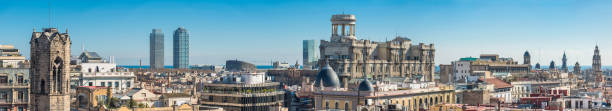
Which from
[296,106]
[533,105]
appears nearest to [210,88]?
[296,106]

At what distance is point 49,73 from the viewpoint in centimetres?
8894

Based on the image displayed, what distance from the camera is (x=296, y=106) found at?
134 metres

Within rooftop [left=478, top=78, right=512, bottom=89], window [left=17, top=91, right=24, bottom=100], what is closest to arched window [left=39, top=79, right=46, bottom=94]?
window [left=17, top=91, right=24, bottom=100]

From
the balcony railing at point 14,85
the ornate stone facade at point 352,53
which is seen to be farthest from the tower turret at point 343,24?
the balcony railing at point 14,85

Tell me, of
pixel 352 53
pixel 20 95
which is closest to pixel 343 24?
pixel 352 53

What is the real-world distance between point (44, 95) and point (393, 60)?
125 meters

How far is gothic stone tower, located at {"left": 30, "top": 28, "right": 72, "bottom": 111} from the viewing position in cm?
8862

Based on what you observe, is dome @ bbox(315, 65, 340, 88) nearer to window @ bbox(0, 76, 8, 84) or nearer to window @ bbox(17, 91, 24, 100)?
window @ bbox(17, 91, 24, 100)

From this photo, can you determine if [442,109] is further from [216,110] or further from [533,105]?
[216,110]

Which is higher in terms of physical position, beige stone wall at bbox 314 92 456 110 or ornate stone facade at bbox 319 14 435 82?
ornate stone facade at bbox 319 14 435 82

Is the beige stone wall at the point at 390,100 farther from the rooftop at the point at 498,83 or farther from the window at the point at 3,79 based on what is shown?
the window at the point at 3,79

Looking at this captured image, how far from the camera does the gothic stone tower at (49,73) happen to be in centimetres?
8862

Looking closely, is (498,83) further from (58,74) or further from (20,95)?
(58,74)

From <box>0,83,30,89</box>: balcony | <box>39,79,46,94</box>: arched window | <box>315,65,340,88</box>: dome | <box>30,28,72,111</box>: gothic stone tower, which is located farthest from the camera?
<box>315,65,340,88</box>: dome
